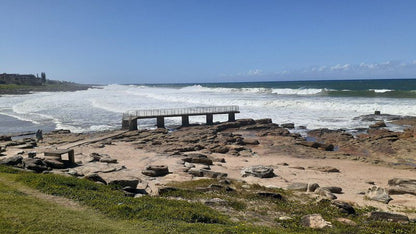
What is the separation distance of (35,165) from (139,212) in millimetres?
7491

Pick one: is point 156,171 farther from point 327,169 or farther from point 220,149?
point 327,169

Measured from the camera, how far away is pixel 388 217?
10.2 metres

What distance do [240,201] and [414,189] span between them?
745 centimetres

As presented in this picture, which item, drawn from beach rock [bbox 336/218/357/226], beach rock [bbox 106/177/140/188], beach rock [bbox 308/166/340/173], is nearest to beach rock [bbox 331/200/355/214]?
beach rock [bbox 336/218/357/226]

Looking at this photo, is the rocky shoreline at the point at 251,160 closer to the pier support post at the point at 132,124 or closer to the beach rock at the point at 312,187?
the beach rock at the point at 312,187

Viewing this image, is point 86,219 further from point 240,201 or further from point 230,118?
point 230,118

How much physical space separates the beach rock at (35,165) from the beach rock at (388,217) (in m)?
12.8

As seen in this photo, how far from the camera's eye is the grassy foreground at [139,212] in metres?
7.83

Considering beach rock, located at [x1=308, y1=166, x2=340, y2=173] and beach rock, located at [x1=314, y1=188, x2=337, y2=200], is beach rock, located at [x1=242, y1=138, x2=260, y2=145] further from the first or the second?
beach rock, located at [x1=314, y1=188, x2=337, y2=200]

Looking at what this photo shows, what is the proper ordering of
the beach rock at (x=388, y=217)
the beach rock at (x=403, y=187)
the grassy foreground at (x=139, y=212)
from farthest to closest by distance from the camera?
the beach rock at (x=403, y=187) → the beach rock at (x=388, y=217) → the grassy foreground at (x=139, y=212)

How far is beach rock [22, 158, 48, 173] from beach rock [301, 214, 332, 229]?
10860 mm

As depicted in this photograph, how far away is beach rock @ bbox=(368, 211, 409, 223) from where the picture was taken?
1000cm

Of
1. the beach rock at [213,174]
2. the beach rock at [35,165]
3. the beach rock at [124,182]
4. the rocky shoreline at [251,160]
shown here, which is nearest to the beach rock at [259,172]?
the rocky shoreline at [251,160]

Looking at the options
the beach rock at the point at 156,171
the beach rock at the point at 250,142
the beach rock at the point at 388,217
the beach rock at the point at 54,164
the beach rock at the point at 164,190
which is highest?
the beach rock at the point at 54,164
